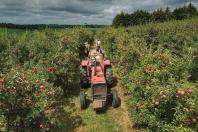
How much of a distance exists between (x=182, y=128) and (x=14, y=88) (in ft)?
14.7

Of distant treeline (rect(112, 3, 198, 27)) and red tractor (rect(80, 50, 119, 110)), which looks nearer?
red tractor (rect(80, 50, 119, 110))

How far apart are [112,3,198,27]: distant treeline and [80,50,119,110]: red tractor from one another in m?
41.2

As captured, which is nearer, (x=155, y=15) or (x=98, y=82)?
(x=98, y=82)

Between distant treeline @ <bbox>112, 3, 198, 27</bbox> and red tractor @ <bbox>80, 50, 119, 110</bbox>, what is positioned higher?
distant treeline @ <bbox>112, 3, 198, 27</bbox>

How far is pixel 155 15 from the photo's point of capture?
62.3 meters

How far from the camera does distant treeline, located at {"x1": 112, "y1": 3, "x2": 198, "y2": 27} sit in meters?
60.9

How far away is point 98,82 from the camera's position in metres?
14.3

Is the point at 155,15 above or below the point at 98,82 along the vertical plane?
above

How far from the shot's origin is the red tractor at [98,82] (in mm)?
14242

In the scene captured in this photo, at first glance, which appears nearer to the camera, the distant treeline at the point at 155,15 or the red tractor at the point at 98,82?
the red tractor at the point at 98,82

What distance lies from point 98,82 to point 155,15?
165 feet

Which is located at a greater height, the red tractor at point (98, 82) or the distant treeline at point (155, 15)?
the distant treeline at point (155, 15)

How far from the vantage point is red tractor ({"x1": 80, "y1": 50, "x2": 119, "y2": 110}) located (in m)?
14.2

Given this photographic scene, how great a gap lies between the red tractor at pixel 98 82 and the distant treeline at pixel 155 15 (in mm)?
41154
